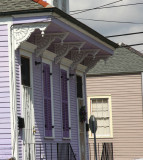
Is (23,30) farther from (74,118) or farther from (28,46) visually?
(74,118)

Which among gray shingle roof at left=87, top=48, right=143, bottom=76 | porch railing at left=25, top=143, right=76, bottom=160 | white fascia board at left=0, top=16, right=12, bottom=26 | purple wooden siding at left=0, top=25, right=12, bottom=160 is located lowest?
porch railing at left=25, top=143, right=76, bottom=160

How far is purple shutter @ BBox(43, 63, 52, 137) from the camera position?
21.4 m

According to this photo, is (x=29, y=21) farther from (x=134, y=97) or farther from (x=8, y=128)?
(x=134, y=97)

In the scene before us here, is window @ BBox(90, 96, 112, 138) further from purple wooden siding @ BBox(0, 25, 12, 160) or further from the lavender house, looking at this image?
purple wooden siding @ BBox(0, 25, 12, 160)

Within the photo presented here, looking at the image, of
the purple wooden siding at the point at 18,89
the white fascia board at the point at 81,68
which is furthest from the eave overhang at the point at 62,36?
the purple wooden siding at the point at 18,89

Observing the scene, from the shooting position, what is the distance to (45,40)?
67.5 feet

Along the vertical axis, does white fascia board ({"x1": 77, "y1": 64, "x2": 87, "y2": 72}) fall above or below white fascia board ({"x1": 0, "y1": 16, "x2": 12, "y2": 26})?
below

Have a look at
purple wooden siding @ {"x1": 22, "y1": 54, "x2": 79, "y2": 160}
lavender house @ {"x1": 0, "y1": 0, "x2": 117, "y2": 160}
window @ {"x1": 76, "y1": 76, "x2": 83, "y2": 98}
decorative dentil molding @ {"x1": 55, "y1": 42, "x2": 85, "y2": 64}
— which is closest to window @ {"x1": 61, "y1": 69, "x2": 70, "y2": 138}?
lavender house @ {"x1": 0, "y1": 0, "x2": 117, "y2": 160}

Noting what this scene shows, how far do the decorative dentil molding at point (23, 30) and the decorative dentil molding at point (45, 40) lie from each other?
176cm

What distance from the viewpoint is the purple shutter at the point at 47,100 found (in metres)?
21.4

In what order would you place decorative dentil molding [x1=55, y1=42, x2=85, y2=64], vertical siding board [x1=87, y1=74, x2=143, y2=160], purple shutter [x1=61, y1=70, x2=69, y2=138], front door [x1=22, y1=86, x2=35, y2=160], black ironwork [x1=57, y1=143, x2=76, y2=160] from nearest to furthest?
front door [x1=22, y1=86, x2=35, y2=160], black ironwork [x1=57, y1=143, x2=76, y2=160], decorative dentil molding [x1=55, y1=42, x2=85, y2=64], purple shutter [x1=61, y1=70, x2=69, y2=138], vertical siding board [x1=87, y1=74, x2=143, y2=160]

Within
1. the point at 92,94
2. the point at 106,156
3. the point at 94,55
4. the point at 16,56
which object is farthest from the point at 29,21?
the point at 92,94

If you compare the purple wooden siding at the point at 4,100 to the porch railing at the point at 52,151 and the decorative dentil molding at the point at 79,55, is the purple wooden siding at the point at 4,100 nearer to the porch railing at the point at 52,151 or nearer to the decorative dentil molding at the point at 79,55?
the porch railing at the point at 52,151

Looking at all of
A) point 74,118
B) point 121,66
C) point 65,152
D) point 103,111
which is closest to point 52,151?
point 65,152
